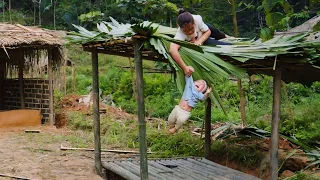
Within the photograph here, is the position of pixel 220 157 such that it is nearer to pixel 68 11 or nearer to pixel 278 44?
pixel 278 44

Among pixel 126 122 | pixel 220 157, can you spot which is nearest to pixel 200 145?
pixel 220 157

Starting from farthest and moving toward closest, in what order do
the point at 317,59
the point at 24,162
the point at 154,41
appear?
the point at 24,162, the point at 154,41, the point at 317,59

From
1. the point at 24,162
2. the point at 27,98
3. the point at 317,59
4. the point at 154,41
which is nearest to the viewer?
the point at 317,59

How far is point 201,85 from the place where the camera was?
4398 millimetres

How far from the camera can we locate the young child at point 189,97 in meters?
4.37

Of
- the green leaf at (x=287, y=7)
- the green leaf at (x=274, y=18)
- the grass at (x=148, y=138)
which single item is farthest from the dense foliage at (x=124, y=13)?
the green leaf at (x=274, y=18)

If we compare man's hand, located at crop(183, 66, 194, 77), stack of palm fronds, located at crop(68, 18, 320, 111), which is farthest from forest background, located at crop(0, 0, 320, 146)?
man's hand, located at crop(183, 66, 194, 77)

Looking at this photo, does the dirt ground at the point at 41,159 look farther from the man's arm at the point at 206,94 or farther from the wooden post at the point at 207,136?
the man's arm at the point at 206,94

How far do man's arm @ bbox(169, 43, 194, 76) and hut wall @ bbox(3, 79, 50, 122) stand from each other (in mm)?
6982

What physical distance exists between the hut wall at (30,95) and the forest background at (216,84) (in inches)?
45.3

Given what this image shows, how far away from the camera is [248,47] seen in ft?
15.5

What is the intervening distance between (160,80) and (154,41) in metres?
9.09

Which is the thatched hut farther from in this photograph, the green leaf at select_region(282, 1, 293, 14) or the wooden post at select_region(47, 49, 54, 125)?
the green leaf at select_region(282, 1, 293, 14)

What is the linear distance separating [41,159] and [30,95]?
4.62 m
